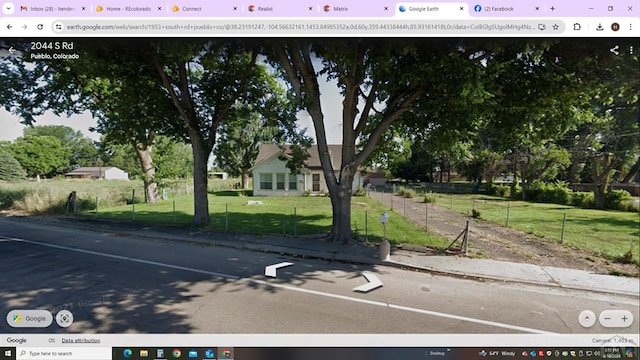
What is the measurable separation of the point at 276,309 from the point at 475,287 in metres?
2.92

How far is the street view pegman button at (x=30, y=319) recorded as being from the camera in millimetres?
1907

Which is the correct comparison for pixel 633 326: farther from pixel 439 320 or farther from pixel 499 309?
pixel 439 320

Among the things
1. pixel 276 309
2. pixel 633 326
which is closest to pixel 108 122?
pixel 276 309

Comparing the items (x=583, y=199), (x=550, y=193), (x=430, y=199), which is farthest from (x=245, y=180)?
(x=583, y=199)

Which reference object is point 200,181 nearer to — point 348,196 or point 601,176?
point 348,196

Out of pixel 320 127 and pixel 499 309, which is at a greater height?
pixel 320 127

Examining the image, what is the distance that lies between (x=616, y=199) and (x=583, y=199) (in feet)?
2.34

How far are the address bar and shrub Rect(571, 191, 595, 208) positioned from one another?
7.59 feet

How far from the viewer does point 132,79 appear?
241 inches

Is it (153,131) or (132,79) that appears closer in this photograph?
(132,79)

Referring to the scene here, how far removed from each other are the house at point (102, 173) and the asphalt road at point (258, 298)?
5137mm
